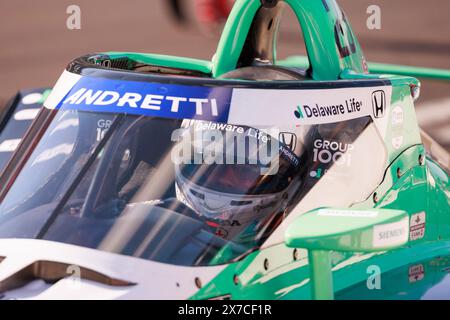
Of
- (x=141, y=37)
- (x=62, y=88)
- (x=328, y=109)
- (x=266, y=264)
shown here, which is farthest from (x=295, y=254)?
(x=141, y=37)

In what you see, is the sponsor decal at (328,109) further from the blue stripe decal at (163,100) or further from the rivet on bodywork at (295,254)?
the rivet on bodywork at (295,254)

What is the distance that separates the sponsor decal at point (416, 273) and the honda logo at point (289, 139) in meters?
0.81

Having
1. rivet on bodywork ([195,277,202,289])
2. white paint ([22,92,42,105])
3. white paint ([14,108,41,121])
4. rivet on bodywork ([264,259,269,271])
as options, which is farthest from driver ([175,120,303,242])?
white paint ([22,92,42,105])

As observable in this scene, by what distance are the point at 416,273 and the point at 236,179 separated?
3.33 ft

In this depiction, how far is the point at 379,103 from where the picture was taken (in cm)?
439

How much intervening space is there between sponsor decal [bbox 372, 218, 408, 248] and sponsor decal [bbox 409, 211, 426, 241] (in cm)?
107

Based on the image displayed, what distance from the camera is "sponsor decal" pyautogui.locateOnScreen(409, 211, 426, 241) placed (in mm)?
4551

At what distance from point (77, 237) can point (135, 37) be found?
8617mm

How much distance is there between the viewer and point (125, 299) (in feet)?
11.7

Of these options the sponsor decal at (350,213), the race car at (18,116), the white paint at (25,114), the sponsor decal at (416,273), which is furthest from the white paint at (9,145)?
the sponsor decal at (350,213)

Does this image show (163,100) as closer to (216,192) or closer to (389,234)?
(216,192)

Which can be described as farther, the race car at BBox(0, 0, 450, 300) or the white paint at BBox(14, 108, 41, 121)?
the white paint at BBox(14, 108, 41, 121)

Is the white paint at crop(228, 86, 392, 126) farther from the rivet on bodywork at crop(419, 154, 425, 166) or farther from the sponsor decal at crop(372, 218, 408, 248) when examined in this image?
the sponsor decal at crop(372, 218, 408, 248)
